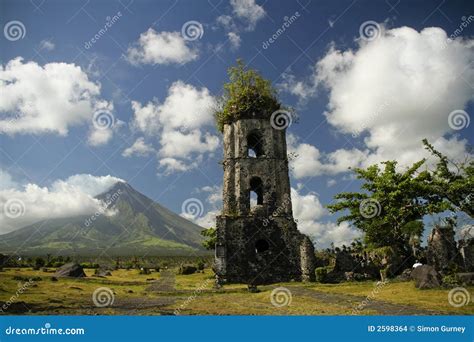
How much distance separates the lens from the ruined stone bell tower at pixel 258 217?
674 inches

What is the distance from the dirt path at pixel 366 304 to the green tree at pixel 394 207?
7.30m

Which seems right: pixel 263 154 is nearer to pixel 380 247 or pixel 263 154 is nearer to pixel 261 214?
pixel 261 214

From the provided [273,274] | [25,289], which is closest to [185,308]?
[25,289]

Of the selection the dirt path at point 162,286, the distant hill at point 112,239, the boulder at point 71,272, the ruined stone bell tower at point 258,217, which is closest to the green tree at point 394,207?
the ruined stone bell tower at point 258,217

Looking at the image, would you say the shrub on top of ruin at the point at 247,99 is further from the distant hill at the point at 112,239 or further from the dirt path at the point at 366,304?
the distant hill at the point at 112,239

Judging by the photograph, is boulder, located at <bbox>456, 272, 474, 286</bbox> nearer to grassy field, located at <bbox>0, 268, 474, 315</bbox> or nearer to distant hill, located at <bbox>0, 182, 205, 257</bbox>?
grassy field, located at <bbox>0, 268, 474, 315</bbox>

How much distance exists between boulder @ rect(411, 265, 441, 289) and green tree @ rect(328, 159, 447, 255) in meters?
6.00

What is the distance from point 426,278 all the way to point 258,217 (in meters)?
8.06

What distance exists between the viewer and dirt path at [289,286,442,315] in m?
8.52

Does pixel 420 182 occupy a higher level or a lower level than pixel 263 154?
lower

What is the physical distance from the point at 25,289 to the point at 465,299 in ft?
43.8

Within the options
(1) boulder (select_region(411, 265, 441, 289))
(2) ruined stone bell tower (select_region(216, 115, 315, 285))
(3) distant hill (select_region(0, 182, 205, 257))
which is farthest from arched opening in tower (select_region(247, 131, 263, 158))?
(3) distant hill (select_region(0, 182, 205, 257))

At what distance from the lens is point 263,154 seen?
64.8 feet

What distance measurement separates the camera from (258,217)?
1800 cm
